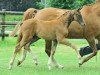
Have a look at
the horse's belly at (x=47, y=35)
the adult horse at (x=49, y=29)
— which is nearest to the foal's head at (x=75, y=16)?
the adult horse at (x=49, y=29)

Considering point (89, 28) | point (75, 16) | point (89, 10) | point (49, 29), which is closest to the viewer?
point (49, 29)

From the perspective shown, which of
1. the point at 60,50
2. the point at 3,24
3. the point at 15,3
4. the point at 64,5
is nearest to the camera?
the point at 60,50

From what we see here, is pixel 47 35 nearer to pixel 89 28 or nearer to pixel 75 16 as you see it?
pixel 75 16

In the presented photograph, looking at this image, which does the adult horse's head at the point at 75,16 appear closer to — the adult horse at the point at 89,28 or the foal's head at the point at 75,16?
the foal's head at the point at 75,16

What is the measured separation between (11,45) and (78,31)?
8081 millimetres

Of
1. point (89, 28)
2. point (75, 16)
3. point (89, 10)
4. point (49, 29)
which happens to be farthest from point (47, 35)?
point (89, 10)

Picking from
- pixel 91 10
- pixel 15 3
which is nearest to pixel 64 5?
pixel 91 10

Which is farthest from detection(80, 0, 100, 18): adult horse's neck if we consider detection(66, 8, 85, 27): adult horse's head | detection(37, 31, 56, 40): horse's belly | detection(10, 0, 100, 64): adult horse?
detection(37, 31, 56, 40): horse's belly

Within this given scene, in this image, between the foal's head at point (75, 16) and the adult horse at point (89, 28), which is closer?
the foal's head at point (75, 16)

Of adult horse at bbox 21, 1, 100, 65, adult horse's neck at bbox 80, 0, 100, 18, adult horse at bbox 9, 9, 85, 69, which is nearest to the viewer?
adult horse at bbox 9, 9, 85, 69

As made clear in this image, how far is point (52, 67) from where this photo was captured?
12.8 meters

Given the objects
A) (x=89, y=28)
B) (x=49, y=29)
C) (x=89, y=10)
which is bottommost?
(x=89, y=28)

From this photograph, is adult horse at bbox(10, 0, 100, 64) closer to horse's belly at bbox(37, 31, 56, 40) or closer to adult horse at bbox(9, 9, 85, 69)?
adult horse at bbox(9, 9, 85, 69)

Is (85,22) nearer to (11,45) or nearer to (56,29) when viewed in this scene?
(56,29)
